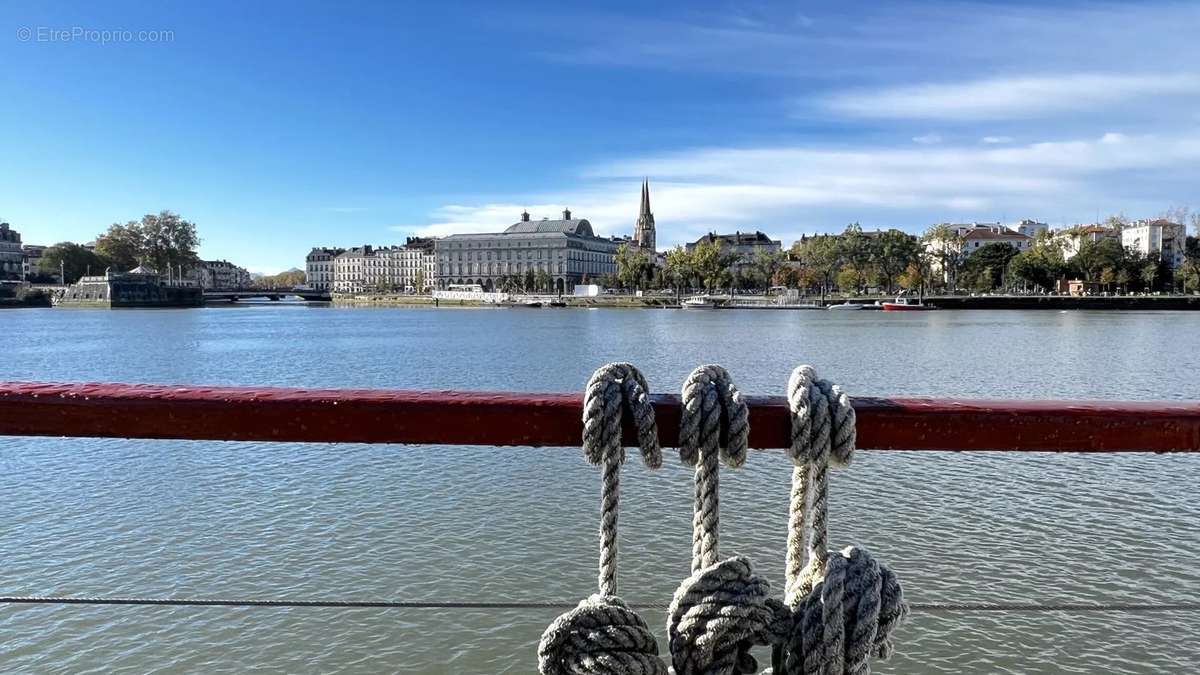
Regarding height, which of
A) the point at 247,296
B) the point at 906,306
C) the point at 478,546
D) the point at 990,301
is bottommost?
the point at 478,546

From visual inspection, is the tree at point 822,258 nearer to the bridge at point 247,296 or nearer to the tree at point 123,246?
the bridge at point 247,296

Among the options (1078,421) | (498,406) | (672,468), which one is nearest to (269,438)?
(498,406)

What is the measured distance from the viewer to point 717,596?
1889mm

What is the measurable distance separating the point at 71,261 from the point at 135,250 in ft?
45.3

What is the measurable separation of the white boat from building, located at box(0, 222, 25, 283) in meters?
134

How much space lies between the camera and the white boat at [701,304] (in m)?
130

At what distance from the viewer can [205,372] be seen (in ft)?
122

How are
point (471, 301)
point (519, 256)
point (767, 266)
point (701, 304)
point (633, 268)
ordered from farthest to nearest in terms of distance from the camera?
point (519, 256), point (471, 301), point (767, 266), point (633, 268), point (701, 304)

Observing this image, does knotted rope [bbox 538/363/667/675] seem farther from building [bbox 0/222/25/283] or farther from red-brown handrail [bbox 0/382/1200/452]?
building [bbox 0/222/25/283]

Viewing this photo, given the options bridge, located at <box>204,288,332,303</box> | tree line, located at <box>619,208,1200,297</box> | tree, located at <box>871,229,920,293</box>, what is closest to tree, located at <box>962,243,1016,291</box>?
tree line, located at <box>619,208,1200,297</box>

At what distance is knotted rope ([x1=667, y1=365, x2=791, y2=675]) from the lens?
6.13 feet

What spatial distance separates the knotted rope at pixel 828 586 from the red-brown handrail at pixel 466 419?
128 millimetres

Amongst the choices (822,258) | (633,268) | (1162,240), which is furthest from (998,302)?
(633,268)

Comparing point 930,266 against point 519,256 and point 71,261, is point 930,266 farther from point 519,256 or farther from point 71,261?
point 71,261
